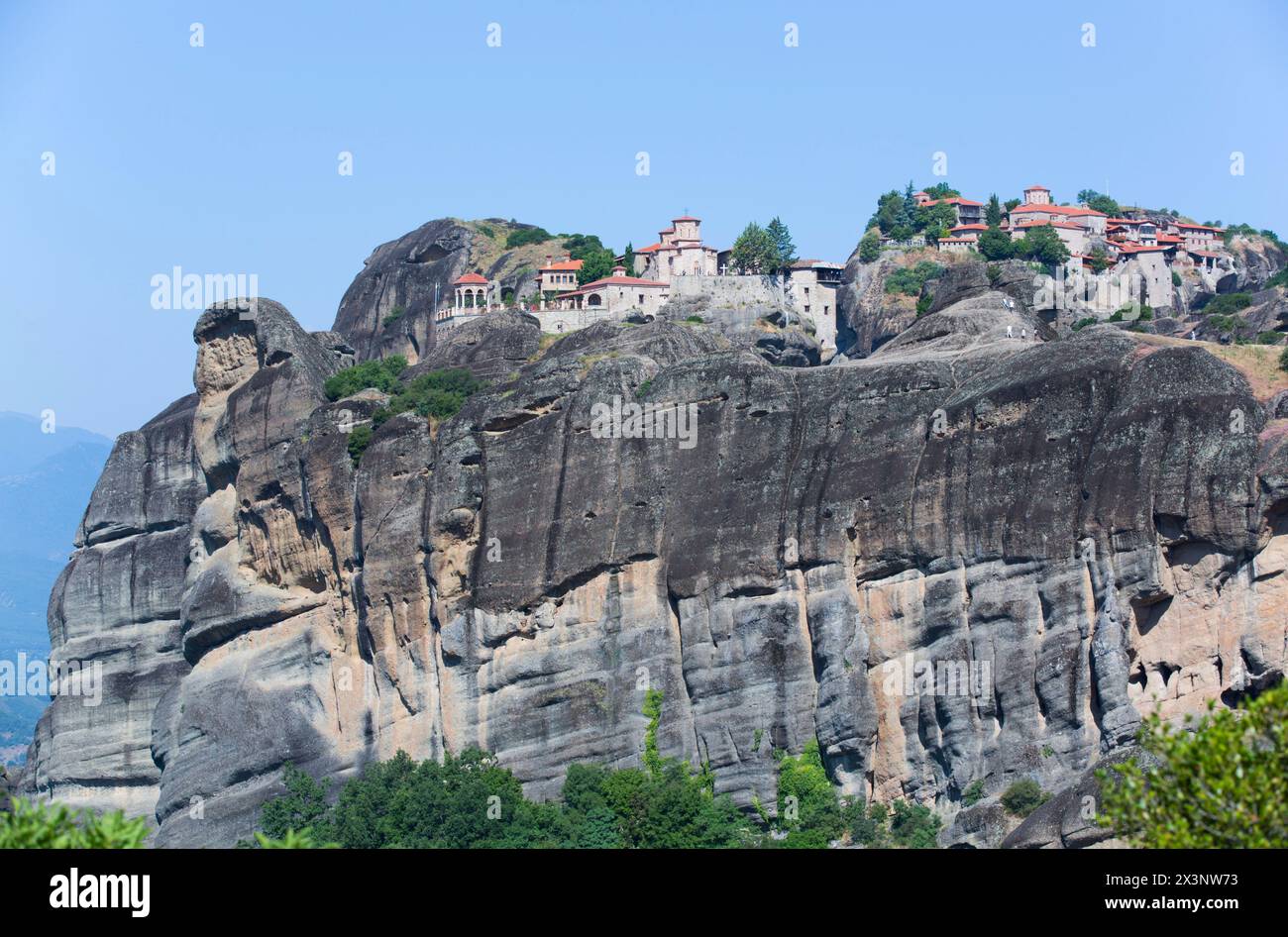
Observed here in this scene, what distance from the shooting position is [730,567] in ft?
252

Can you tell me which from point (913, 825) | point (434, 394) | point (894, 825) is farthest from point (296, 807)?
point (913, 825)

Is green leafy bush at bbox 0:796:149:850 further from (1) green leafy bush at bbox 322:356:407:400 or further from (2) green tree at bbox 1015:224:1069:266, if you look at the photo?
(2) green tree at bbox 1015:224:1069:266

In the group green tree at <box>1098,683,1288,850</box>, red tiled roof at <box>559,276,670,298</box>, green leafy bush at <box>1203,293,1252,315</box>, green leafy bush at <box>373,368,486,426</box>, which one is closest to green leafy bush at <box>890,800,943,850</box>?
green leafy bush at <box>373,368,486,426</box>

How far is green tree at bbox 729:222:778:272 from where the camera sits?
113 metres

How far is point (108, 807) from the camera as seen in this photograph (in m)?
96.0

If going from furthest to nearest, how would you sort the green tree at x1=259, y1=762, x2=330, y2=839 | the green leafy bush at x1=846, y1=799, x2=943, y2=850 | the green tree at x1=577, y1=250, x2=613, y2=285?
the green tree at x1=577, y1=250, x2=613, y2=285, the green tree at x1=259, y1=762, x2=330, y2=839, the green leafy bush at x1=846, y1=799, x2=943, y2=850

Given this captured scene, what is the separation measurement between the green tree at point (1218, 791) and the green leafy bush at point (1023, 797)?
27636mm

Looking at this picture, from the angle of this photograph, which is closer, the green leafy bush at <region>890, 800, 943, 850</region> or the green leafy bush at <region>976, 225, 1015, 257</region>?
the green leafy bush at <region>890, 800, 943, 850</region>

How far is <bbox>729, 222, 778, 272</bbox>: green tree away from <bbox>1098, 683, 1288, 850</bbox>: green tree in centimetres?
7389

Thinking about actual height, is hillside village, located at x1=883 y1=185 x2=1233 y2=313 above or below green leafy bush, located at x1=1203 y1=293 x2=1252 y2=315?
above

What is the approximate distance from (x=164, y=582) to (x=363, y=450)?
1659cm

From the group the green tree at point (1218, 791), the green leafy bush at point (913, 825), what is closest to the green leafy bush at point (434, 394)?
the green leafy bush at point (913, 825)
